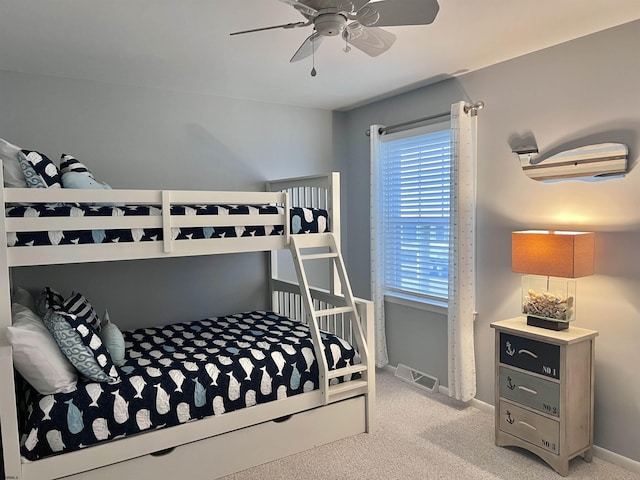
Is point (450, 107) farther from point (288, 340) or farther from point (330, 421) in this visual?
point (330, 421)

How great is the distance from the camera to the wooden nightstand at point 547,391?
8.34ft

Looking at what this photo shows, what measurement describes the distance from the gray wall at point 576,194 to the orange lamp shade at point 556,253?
0.58 feet

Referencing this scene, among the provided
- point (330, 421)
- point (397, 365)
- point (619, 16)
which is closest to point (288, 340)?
point (330, 421)

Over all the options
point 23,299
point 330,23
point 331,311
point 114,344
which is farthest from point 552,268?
point 23,299

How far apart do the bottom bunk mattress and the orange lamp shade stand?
1.18 m

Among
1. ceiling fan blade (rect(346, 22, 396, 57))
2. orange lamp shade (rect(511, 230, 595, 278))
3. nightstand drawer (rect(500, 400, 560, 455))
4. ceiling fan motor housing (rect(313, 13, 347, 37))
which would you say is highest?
ceiling fan blade (rect(346, 22, 396, 57))

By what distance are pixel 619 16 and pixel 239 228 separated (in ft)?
7.52

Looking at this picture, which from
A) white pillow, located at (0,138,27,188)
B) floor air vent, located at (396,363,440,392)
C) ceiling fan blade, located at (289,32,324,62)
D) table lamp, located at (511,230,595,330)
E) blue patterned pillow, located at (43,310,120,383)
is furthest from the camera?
floor air vent, located at (396,363,440,392)

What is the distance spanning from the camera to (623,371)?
265 centimetres

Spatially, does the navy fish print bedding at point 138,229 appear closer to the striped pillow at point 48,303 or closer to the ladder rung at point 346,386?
the striped pillow at point 48,303

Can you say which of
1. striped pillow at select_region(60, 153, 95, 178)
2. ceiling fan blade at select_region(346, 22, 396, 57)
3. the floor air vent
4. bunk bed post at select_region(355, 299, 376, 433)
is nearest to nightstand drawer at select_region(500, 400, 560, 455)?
bunk bed post at select_region(355, 299, 376, 433)

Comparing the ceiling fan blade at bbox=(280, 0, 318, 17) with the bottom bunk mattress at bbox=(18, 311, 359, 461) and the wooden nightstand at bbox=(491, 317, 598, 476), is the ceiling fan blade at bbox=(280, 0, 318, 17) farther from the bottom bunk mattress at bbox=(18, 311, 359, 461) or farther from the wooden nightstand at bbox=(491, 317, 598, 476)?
the wooden nightstand at bbox=(491, 317, 598, 476)

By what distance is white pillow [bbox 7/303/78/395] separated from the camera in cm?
218

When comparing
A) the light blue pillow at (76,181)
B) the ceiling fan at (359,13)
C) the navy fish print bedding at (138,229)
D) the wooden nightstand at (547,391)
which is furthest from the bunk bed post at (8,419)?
the wooden nightstand at (547,391)
